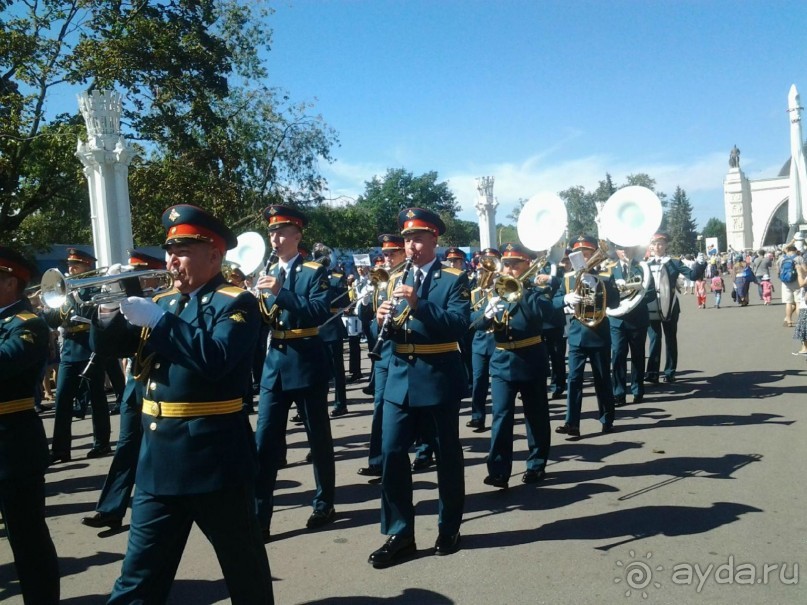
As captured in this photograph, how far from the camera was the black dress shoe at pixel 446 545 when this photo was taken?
4395 mm

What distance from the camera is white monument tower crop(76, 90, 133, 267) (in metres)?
13.9

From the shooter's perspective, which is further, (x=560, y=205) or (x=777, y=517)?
(x=560, y=205)

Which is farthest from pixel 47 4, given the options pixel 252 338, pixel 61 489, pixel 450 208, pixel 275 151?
pixel 450 208

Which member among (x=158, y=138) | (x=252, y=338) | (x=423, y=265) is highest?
(x=158, y=138)

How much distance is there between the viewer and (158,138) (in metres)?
18.3

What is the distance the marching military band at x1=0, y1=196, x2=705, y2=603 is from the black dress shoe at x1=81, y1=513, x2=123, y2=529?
0.01 m

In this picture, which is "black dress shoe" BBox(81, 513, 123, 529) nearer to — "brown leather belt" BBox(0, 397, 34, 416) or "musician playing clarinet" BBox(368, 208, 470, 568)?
"brown leather belt" BBox(0, 397, 34, 416)

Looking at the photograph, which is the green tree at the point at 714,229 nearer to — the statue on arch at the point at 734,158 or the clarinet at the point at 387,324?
the statue on arch at the point at 734,158

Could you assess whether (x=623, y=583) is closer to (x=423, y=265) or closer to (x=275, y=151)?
(x=423, y=265)

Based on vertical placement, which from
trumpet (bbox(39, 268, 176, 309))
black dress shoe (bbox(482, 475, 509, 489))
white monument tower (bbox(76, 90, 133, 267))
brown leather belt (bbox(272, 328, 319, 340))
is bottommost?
black dress shoe (bbox(482, 475, 509, 489))

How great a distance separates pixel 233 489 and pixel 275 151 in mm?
24431

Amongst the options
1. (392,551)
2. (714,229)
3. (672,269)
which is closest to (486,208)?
(672,269)

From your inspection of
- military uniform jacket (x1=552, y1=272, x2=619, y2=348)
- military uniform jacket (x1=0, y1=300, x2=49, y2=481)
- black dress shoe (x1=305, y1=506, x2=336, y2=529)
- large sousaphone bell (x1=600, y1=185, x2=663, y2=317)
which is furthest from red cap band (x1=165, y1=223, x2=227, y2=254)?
large sousaphone bell (x1=600, y1=185, x2=663, y2=317)

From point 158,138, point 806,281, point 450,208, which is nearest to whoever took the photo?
point 806,281
